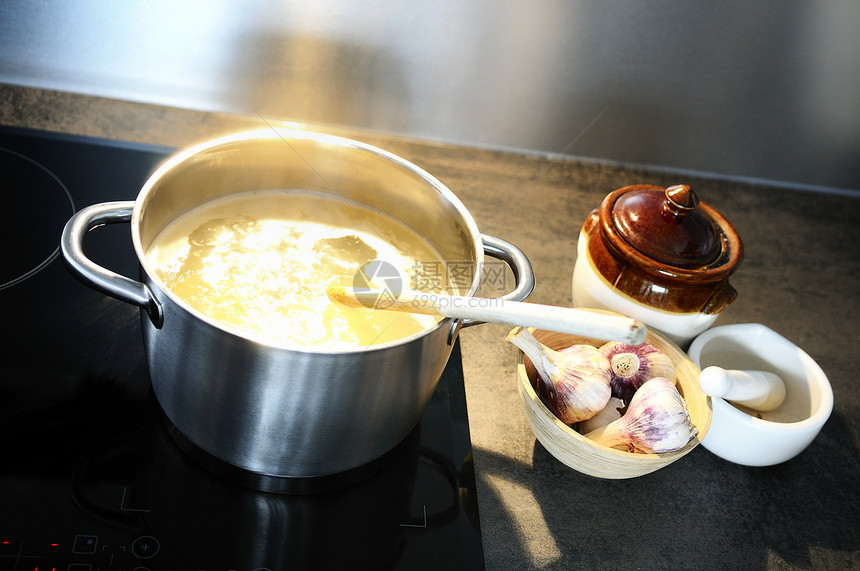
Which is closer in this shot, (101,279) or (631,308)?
(101,279)

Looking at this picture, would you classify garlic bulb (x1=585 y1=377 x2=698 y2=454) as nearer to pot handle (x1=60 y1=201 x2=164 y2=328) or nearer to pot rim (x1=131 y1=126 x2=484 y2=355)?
pot rim (x1=131 y1=126 x2=484 y2=355)

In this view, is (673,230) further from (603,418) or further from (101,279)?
(101,279)

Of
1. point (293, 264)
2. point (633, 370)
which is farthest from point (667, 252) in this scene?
point (293, 264)

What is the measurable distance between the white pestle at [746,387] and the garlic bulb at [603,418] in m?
0.08

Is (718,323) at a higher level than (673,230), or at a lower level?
lower

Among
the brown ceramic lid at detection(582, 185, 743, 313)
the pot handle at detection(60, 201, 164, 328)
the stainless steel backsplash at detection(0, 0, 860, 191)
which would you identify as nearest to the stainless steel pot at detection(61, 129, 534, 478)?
the pot handle at detection(60, 201, 164, 328)

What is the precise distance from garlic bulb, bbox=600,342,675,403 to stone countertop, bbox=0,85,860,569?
0.30 feet

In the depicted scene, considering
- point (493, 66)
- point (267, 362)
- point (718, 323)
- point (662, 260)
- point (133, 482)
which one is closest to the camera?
point (267, 362)

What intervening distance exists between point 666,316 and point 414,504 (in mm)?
313

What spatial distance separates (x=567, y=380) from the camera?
633 millimetres

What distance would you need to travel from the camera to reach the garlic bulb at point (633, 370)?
0.67 m

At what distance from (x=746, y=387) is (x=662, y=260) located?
0.45ft

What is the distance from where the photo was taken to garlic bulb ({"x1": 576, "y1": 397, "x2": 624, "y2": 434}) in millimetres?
652

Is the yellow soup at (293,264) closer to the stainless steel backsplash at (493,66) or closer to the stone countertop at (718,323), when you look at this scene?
the stone countertop at (718,323)
